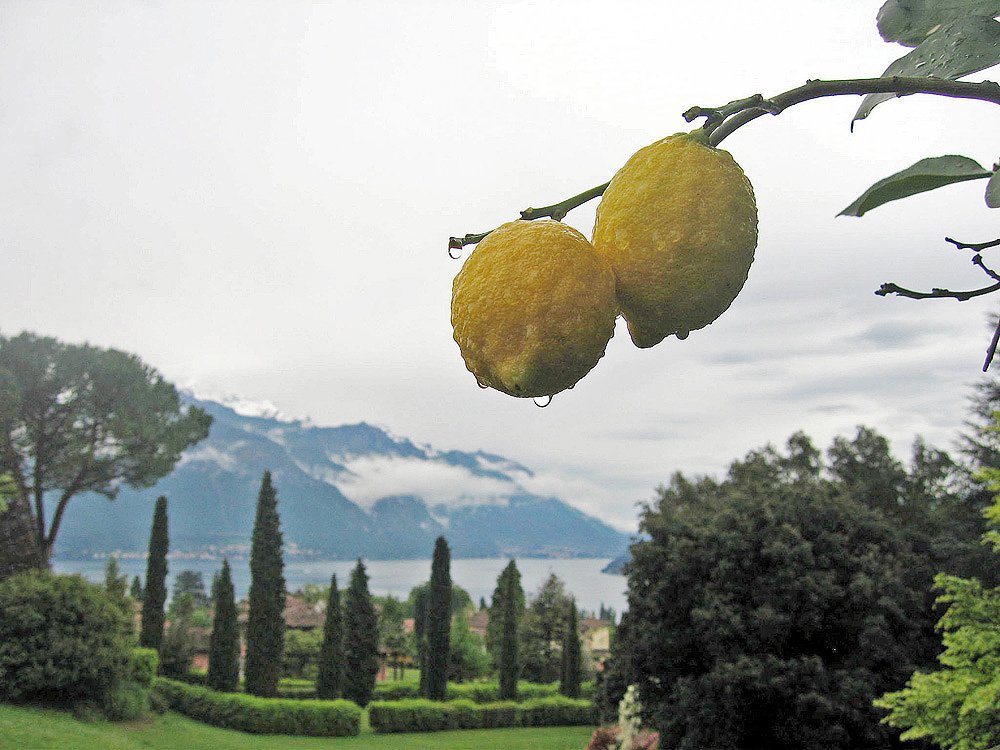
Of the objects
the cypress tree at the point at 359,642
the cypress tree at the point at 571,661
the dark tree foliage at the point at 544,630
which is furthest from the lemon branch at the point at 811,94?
the dark tree foliage at the point at 544,630

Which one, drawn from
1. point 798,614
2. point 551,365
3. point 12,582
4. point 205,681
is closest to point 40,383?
point 12,582

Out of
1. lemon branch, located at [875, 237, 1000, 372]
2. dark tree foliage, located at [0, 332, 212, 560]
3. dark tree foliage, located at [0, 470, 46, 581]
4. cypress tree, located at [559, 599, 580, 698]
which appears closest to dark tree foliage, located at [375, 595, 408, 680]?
cypress tree, located at [559, 599, 580, 698]

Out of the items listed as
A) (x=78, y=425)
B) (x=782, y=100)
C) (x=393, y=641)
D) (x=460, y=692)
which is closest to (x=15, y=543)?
(x=78, y=425)

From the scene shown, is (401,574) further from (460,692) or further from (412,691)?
(460,692)

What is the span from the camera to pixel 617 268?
52cm

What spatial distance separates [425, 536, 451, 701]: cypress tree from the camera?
21828 millimetres

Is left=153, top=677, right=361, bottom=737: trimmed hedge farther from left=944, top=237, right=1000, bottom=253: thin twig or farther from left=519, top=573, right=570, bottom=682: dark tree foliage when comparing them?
left=944, top=237, right=1000, bottom=253: thin twig

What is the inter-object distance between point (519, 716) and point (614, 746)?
8.43 m

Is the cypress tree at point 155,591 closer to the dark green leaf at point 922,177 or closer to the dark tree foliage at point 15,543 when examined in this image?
the dark tree foliage at point 15,543

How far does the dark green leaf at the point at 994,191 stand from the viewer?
593 mm

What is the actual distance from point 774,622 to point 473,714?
13.9 meters

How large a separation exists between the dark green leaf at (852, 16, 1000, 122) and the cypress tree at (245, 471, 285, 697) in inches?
824

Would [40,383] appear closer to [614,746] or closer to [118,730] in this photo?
[118,730]

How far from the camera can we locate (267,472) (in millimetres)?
21328
